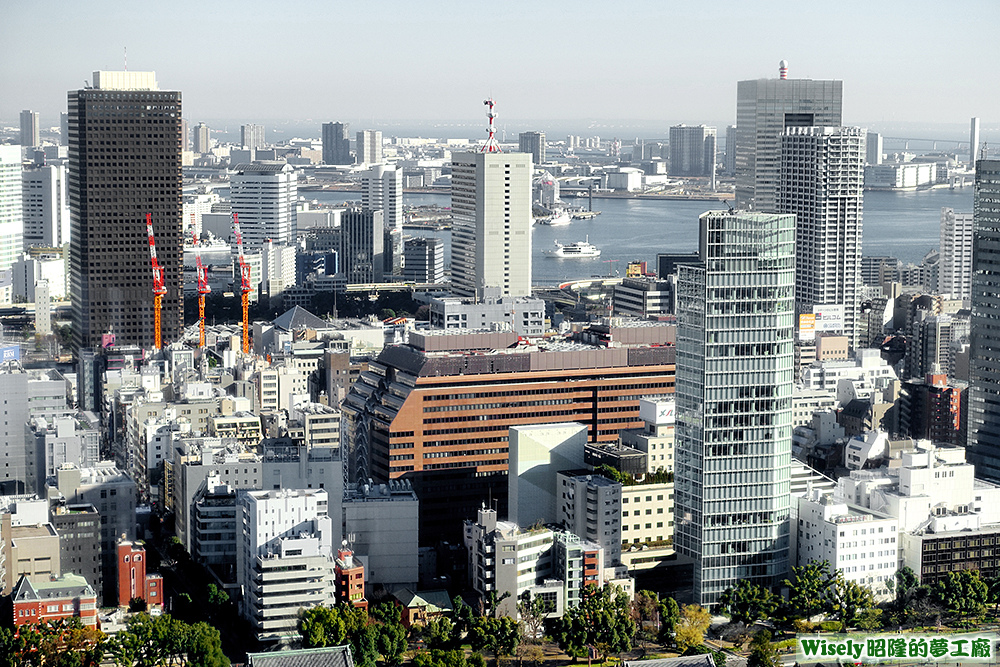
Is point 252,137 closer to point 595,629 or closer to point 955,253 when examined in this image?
point 955,253

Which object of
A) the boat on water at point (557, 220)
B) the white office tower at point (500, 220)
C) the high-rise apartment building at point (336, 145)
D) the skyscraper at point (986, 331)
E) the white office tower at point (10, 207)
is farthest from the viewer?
the high-rise apartment building at point (336, 145)

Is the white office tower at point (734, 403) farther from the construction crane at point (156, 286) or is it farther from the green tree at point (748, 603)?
the construction crane at point (156, 286)

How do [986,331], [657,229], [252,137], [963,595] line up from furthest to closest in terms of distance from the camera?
[252,137], [657,229], [986,331], [963,595]

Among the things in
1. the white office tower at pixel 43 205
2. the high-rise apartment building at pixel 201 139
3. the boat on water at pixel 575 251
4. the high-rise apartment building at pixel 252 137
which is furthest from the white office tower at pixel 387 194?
the high-rise apartment building at pixel 252 137

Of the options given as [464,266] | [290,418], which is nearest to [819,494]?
→ [290,418]

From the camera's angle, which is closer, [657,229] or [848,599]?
[848,599]

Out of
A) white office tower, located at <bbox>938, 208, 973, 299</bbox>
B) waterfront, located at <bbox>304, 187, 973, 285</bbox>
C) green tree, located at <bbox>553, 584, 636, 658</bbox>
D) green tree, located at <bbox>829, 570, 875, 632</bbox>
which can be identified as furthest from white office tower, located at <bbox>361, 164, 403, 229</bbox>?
green tree, located at <bbox>553, 584, 636, 658</bbox>

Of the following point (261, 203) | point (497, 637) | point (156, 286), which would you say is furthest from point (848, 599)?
point (261, 203)

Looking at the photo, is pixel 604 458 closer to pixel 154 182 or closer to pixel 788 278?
pixel 788 278
